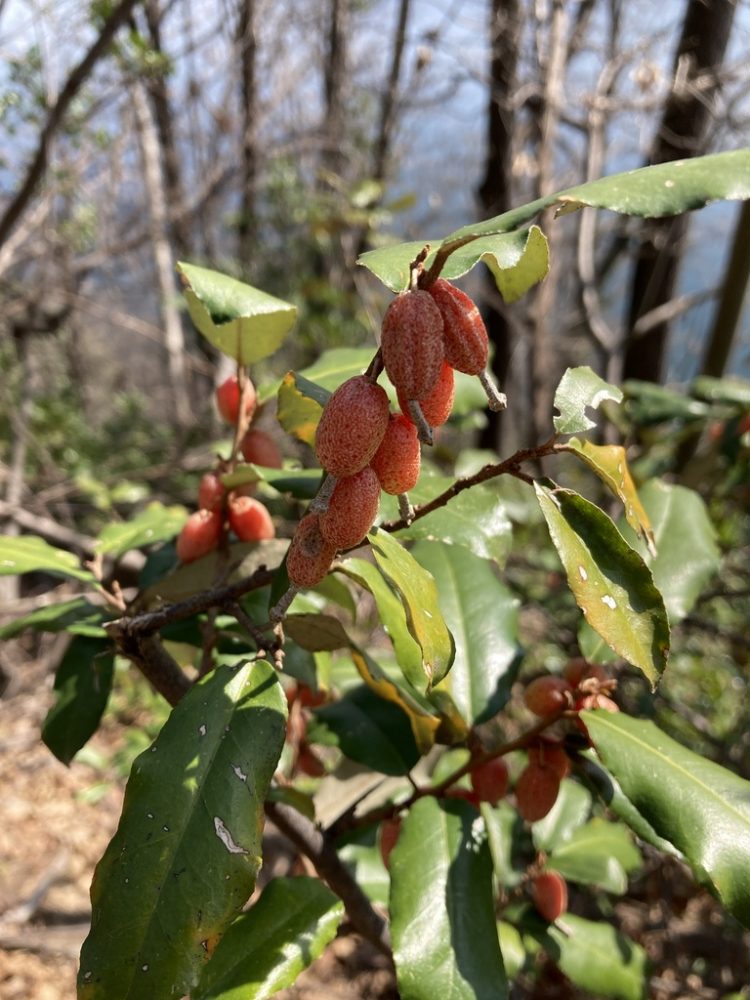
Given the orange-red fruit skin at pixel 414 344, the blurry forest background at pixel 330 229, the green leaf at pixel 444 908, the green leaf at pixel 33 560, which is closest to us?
the orange-red fruit skin at pixel 414 344

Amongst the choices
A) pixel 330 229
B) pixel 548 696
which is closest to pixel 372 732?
pixel 548 696

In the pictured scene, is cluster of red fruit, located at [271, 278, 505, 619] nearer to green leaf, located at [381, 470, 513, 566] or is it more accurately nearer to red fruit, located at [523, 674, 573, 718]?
green leaf, located at [381, 470, 513, 566]

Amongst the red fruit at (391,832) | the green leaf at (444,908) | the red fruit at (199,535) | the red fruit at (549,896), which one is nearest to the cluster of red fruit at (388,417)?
the red fruit at (199,535)

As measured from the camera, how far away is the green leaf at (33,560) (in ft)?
2.44

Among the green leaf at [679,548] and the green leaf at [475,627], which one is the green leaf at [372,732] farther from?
the green leaf at [679,548]

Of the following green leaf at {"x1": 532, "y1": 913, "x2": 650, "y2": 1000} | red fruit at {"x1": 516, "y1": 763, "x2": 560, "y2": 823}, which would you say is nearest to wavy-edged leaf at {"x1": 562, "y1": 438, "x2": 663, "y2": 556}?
red fruit at {"x1": 516, "y1": 763, "x2": 560, "y2": 823}

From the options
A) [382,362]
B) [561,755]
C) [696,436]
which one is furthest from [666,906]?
[382,362]

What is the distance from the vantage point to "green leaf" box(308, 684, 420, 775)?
2.74 ft

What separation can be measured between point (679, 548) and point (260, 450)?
631 millimetres

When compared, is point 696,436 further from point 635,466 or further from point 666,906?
point 666,906

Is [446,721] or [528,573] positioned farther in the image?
[528,573]

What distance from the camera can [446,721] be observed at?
2.64ft

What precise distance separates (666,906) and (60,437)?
3.89 m

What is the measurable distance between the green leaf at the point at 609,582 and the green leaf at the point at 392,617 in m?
0.17
